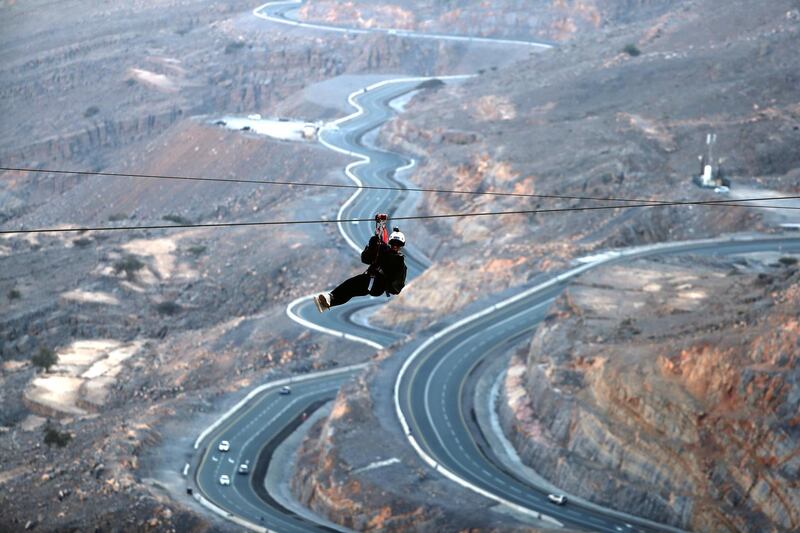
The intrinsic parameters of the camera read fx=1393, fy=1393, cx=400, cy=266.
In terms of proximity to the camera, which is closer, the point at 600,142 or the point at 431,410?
the point at 431,410

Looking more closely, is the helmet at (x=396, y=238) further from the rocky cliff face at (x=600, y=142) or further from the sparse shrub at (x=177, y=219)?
the sparse shrub at (x=177, y=219)

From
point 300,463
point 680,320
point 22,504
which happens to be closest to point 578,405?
point 680,320

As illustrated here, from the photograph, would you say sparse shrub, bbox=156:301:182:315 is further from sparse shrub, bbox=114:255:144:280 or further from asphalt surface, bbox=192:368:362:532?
asphalt surface, bbox=192:368:362:532

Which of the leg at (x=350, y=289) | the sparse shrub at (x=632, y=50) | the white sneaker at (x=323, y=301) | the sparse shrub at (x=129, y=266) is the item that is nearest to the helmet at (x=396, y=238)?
the leg at (x=350, y=289)

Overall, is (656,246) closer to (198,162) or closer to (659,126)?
(659,126)

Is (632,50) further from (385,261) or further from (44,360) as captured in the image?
(385,261)

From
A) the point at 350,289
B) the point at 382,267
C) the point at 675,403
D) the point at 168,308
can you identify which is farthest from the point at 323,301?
the point at 168,308
